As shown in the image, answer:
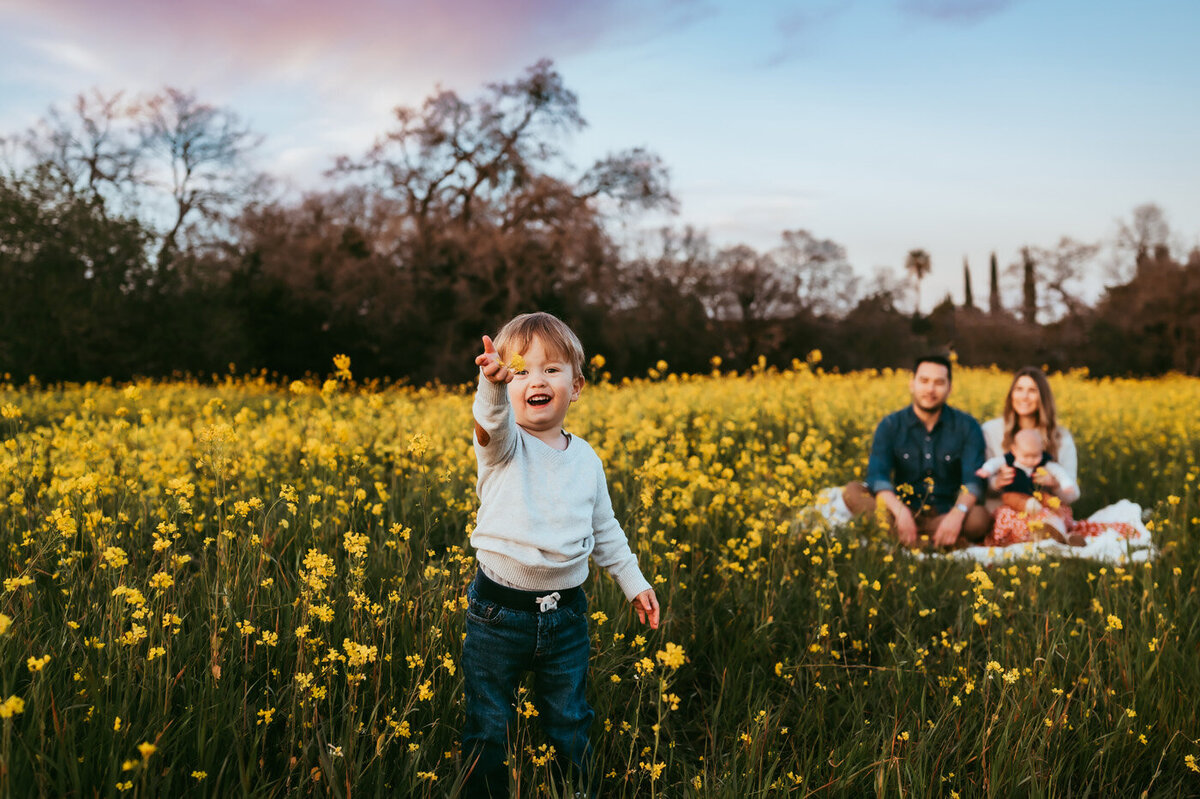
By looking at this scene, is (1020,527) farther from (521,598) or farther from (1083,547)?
(521,598)

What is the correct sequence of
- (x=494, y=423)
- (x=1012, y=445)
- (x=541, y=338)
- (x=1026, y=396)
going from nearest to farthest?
(x=494, y=423)
(x=541, y=338)
(x=1026, y=396)
(x=1012, y=445)

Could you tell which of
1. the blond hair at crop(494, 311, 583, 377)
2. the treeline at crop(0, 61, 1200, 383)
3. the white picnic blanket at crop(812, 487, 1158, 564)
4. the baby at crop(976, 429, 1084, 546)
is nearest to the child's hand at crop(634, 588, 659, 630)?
the blond hair at crop(494, 311, 583, 377)

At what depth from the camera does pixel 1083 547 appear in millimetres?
5340

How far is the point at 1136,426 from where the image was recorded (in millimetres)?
8984

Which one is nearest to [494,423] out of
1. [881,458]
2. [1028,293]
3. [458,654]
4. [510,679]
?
[510,679]

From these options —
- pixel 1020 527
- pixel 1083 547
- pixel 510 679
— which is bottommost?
pixel 1083 547

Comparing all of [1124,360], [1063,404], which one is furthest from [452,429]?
[1124,360]

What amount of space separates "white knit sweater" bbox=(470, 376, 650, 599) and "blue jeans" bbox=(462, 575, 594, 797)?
0.10 m

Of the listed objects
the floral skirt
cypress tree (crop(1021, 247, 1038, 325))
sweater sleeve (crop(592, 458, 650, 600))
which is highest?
cypress tree (crop(1021, 247, 1038, 325))

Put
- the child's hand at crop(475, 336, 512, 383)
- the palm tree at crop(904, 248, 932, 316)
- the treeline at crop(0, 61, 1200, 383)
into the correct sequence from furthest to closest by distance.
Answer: the palm tree at crop(904, 248, 932, 316)
the treeline at crop(0, 61, 1200, 383)
the child's hand at crop(475, 336, 512, 383)

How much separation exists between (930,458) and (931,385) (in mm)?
548

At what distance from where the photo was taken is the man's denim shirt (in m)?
5.77

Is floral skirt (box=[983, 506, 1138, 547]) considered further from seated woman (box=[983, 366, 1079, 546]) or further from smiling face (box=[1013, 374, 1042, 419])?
smiling face (box=[1013, 374, 1042, 419])

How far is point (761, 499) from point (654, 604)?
2499 mm
